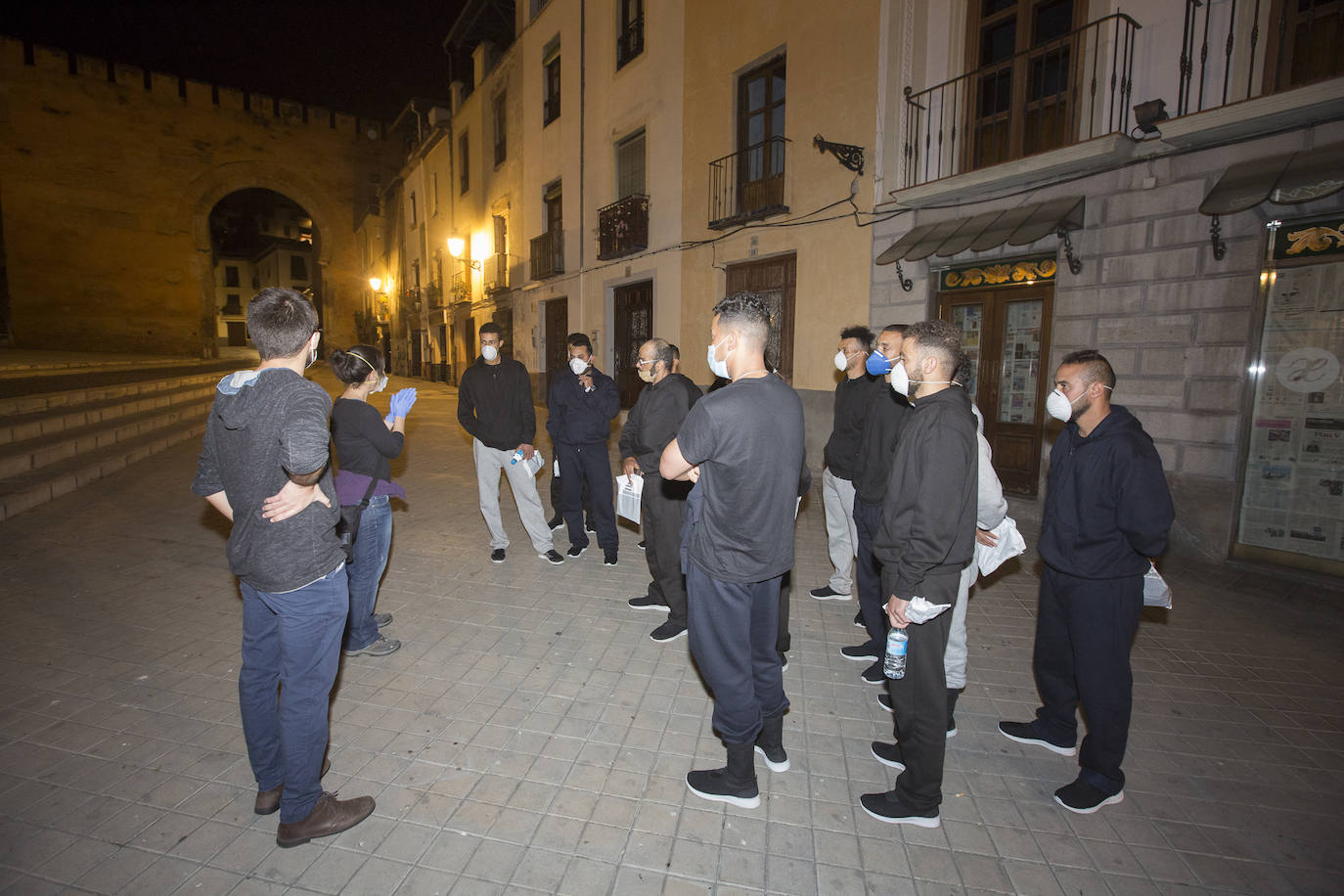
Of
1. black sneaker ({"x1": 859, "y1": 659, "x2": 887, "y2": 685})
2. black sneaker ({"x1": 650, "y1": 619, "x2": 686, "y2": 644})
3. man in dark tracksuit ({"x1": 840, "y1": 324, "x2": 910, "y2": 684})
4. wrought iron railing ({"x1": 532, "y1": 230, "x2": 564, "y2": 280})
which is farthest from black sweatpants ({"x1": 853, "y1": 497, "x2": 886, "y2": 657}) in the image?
wrought iron railing ({"x1": 532, "y1": 230, "x2": 564, "y2": 280})

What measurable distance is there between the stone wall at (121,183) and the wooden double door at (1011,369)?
3034cm

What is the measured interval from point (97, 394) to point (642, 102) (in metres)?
11.8

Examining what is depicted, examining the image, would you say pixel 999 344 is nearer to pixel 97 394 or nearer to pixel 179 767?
pixel 179 767

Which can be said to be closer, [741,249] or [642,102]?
[741,249]

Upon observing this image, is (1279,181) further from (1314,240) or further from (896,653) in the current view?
(896,653)

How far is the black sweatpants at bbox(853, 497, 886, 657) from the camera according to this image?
3.94 metres

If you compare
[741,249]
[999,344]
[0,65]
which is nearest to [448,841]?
[999,344]

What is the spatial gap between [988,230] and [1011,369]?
1.80 m

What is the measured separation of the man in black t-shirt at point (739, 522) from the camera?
2467mm

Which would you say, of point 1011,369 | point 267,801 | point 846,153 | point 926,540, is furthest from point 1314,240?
point 267,801

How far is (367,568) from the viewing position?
3932 millimetres

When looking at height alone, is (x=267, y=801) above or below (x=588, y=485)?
below

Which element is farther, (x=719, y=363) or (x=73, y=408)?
(x=73, y=408)

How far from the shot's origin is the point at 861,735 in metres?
3.26
